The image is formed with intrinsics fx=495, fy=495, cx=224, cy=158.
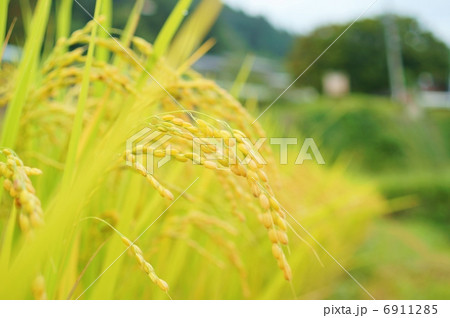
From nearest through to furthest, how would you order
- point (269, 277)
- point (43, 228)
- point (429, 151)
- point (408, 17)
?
point (43, 228) → point (269, 277) → point (429, 151) → point (408, 17)

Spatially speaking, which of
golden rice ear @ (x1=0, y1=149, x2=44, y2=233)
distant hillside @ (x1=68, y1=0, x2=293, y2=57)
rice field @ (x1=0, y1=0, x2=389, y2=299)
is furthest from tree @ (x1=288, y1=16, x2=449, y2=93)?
golden rice ear @ (x1=0, y1=149, x2=44, y2=233)

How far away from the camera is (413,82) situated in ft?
46.0

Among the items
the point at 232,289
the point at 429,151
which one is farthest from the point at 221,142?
the point at 429,151

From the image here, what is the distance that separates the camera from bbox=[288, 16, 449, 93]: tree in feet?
42.3

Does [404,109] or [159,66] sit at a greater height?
[404,109]

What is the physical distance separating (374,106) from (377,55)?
4487mm

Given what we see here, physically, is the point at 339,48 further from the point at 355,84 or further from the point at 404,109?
the point at 404,109

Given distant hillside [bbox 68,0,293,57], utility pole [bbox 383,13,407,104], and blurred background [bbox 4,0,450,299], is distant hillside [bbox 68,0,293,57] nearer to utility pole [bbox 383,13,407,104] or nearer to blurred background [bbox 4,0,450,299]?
blurred background [bbox 4,0,450,299]

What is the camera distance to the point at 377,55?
13203 mm

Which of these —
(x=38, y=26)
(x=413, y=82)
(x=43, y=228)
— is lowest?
(x=43, y=228)

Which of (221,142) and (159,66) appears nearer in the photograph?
(221,142)

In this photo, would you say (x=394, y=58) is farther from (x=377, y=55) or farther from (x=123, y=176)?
(x=123, y=176)

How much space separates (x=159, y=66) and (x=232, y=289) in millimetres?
654

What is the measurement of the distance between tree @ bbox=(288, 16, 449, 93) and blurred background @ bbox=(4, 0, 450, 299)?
0.03m
